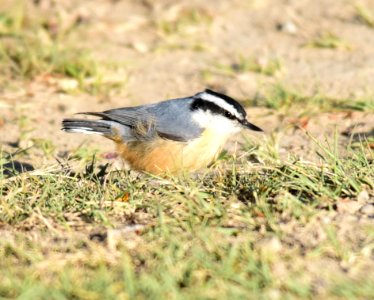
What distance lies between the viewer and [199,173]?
6.01 metres

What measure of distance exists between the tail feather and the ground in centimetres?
23

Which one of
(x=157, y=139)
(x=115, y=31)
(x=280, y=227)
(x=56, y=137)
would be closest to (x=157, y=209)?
(x=280, y=227)

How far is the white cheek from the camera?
242 inches

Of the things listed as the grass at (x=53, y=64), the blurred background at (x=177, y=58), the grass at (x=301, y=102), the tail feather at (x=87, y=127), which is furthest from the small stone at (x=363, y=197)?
the grass at (x=53, y=64)

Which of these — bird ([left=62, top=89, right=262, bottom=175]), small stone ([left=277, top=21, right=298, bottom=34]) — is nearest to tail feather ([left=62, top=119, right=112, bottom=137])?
bird ([left=62, top=89, right=262, bottom=175])

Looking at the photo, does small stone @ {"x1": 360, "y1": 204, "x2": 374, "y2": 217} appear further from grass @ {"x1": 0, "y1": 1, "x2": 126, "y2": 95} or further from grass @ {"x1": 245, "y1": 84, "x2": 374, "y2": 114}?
grass @ {"x1": 0, "y1": 1, "x2": 126, "y2": 95}

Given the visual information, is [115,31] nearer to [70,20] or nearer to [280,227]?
[70,20]

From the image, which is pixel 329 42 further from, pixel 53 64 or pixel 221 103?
pixel 221 103

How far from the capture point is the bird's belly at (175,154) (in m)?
5.94

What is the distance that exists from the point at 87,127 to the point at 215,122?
3.26 ft

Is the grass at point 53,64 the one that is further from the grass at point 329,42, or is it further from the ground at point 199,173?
the grass at point 329,42

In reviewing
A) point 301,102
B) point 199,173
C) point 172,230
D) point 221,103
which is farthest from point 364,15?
point 172,230

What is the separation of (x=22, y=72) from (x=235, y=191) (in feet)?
12.3

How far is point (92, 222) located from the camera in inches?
197
